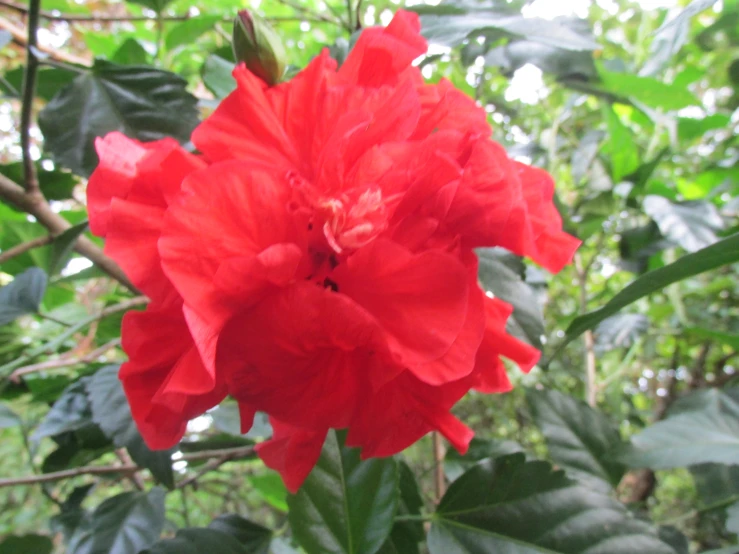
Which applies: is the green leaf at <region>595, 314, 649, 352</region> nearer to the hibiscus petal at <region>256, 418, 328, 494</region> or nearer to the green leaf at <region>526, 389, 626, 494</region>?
the green leaf at <region>526, 389, 626, 494</region>

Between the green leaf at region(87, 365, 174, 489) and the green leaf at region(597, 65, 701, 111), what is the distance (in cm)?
68

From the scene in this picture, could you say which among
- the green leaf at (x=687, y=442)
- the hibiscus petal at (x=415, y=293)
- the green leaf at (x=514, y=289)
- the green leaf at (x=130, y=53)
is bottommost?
the green leaf at (x=687, y=442)

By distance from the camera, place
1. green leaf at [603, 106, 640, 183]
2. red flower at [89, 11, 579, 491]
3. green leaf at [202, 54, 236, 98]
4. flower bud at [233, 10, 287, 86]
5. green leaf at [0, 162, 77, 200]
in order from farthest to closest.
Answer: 1. green leaf at [603, 106, 640, 183]
2. green leaf at [0, 162, 77, 200]
3. green leaf at [202, 54, 236, 98]
4. flower bud at [233, 10, 287, 86]
5. red flower at [89, 11, 579, 491]

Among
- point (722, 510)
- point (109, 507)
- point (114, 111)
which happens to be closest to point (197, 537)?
point (109, 507)

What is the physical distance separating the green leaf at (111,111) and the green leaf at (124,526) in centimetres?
34

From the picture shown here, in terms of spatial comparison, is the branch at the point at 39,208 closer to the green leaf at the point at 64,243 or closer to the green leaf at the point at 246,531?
the green leaf at the point at 64,243

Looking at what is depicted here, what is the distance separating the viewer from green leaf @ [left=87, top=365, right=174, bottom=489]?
0.45m

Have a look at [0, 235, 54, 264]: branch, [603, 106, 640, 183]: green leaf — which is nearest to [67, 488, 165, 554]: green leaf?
[0, 235, 54, 264]: branch

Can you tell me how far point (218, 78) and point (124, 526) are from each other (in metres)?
0.46

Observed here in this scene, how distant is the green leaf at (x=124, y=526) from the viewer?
19.2 inches

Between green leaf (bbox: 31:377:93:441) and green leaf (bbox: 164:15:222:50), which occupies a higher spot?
green leaf (bbox: 164:15:222:50)

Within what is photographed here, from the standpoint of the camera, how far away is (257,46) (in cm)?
39

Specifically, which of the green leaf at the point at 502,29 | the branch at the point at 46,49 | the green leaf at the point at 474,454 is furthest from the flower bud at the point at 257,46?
the green leaf at the point at 474,454

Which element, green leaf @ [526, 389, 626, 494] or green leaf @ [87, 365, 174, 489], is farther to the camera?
green leaf @ [526, 389, 626, 494]
